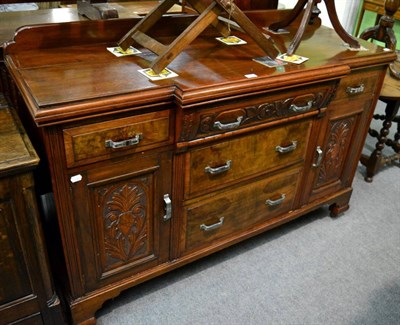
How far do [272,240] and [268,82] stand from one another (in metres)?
0.88

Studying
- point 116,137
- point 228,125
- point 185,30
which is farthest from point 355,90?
point 116,137

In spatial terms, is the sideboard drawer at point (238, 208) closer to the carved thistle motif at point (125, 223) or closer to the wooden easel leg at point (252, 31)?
the carved thistle motif at point (125, 223)

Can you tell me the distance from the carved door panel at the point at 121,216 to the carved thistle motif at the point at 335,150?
2.65ft

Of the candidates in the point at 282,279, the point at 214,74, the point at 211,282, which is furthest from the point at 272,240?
the point at 214,74

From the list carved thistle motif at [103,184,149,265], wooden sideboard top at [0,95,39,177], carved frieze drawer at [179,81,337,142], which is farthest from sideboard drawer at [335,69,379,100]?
wooden sideboard top at [0,95,39,177]

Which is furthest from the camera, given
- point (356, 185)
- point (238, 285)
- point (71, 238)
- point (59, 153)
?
point (356, 185)

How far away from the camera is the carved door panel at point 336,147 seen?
5.29 feet

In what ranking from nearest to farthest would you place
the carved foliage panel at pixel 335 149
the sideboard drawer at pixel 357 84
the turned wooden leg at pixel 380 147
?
1. the sideboard drawer at pixel 357 84
2. the carved foliage panel at pixel 335 149
3. the turned wooden leg at pixel 380 147

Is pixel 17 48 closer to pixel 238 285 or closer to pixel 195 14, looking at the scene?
pixel 195 14

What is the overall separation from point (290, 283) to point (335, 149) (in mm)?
625

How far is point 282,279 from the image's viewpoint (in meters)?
1.63

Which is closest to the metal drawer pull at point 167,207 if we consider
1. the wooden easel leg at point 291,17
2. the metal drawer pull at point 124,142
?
the metal drawer pull at point 124,142

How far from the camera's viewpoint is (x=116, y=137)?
1081 millimetres

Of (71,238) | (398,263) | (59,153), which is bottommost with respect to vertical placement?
(398,263)
